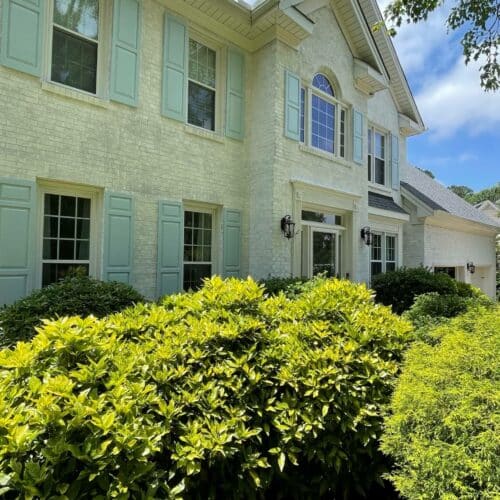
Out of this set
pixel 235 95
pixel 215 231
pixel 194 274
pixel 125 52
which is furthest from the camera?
pixel 235 95

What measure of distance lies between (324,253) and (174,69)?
585 cm

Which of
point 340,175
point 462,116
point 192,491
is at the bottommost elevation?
point 192,491

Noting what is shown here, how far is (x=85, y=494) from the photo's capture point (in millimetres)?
1764

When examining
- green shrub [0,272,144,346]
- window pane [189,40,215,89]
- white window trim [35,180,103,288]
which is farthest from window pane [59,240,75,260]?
window pane [189,40,215,89]

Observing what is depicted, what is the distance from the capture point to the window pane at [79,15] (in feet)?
20.7

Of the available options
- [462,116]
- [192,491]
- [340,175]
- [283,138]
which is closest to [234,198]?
[283,138]

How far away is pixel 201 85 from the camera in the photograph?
8320mm

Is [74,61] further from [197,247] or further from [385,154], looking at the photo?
[385,154]

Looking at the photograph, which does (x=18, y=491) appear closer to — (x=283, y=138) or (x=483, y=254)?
(x=283, y=138)

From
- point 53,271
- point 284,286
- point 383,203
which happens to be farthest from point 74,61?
point 383,203

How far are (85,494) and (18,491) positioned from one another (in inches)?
11.1

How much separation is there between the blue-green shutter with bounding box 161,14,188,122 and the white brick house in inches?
1.1

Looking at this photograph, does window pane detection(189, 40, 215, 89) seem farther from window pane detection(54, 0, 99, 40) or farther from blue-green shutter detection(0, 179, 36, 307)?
blue-green shutter detection(0, 179, 36, 307)

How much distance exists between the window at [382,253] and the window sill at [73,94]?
31.0 feet
